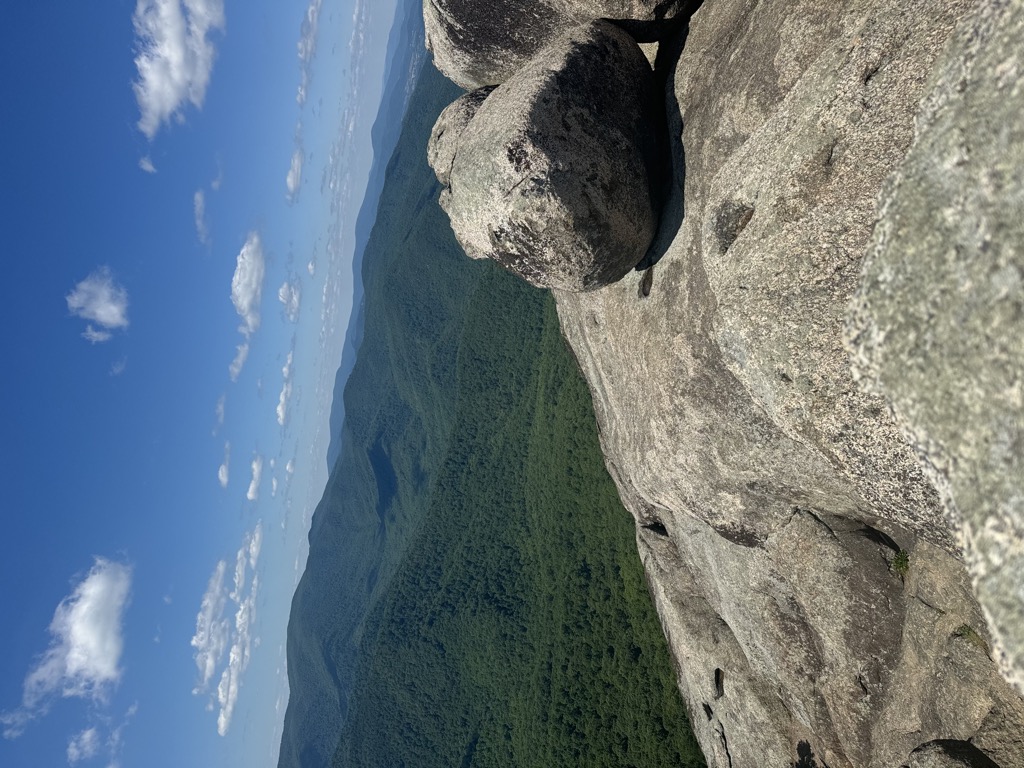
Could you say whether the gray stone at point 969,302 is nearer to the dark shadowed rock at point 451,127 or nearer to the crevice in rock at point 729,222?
the crevice in rock at point 729,222

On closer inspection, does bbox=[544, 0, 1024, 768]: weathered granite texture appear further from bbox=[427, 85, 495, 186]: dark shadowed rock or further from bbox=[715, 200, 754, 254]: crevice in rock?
bbox=[427, 85, 495, 186]: dark shadowed rock

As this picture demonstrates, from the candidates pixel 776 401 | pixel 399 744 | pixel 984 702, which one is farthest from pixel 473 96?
pixel 399 744

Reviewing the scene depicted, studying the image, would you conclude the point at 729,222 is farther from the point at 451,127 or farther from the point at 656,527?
the point at 656,527

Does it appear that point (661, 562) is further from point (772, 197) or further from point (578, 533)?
point (578, 533)

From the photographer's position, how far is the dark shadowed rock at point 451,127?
17031 millimetres

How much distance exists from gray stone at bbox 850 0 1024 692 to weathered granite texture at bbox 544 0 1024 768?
0.7 inches

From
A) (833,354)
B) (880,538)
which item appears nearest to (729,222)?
(833,354)

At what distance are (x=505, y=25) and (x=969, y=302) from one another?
44.7 ft

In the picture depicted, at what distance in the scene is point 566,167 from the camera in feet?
41.5

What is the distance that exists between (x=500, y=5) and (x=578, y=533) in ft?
194

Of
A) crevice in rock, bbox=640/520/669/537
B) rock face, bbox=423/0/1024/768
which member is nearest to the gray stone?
rock face, bbox=423/0/1024/768

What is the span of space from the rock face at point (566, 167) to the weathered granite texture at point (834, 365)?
1064 mm

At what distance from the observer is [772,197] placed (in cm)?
1000

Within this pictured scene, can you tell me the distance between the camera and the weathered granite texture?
4918mm
